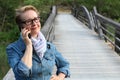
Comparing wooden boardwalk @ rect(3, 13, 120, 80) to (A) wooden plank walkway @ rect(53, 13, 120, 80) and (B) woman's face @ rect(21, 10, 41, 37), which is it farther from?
(B) woman's face @ rect(21, 10, 41, 37)

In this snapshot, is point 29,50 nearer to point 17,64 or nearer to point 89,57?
point 17,64

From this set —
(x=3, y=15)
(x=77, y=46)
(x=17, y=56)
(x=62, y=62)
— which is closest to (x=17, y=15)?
(x=17, y=56)

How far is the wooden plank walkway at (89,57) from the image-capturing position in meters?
9.00

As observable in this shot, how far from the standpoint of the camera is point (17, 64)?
355cm

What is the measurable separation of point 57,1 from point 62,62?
4735 cm

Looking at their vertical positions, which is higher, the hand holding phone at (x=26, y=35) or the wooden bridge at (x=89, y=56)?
the hand holding phone at (x=26, y=35)

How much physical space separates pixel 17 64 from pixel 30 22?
1.17ft

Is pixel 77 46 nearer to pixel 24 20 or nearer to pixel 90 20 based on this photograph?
pixel 90 20

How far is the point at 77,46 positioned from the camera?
13.2 metres

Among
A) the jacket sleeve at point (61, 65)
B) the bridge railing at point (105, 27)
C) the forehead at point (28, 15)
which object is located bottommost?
the bridge railing at point (105, 27)

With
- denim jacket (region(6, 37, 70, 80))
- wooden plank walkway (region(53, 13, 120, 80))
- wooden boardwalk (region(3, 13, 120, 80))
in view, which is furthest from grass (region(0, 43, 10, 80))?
denim jacket (region(6, 37, 70, 80))

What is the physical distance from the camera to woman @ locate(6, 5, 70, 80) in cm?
353

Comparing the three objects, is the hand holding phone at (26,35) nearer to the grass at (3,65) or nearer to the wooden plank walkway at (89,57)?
the wooden plank walkway at (89,57)

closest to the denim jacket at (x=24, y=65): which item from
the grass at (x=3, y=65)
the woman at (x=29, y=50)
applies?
the woman at (x=29, y=50)
